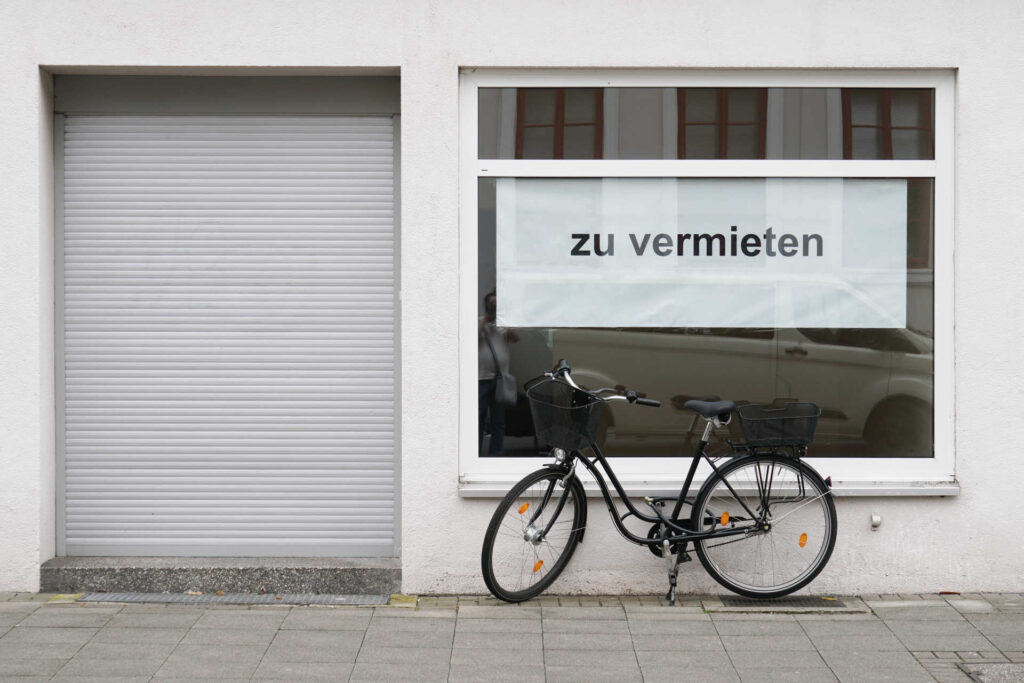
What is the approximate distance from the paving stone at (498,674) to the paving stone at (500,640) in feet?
0.94

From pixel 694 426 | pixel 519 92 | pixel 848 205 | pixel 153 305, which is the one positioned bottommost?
pixel 694 426

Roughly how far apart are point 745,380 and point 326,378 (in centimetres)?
258

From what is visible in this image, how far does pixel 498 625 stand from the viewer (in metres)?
6.47

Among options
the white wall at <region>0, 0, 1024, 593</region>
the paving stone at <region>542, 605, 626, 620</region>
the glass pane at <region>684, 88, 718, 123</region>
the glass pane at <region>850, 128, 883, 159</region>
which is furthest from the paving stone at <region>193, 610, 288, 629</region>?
the glass pane at <region>850, 128, 883, 159</region>

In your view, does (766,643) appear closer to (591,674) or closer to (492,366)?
(591,674)

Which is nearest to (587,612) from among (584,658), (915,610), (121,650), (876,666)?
(584,658)

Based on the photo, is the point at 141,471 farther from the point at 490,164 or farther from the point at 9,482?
the point at 490,164

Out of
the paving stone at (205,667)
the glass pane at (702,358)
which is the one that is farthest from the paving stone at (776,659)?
the paving stone at (205,667)

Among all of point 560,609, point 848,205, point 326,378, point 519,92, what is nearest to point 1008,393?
point 848,205

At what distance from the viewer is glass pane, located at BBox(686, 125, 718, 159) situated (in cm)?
720

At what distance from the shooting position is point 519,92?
7.16 m

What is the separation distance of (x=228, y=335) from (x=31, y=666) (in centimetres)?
236

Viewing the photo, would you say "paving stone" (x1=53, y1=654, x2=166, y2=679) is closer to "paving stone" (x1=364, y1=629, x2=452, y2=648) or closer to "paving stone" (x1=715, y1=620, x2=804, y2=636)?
"paving stone" (x1=364, y1=629, x2=452, y2=648)

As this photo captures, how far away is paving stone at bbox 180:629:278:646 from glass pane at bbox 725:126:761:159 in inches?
152
